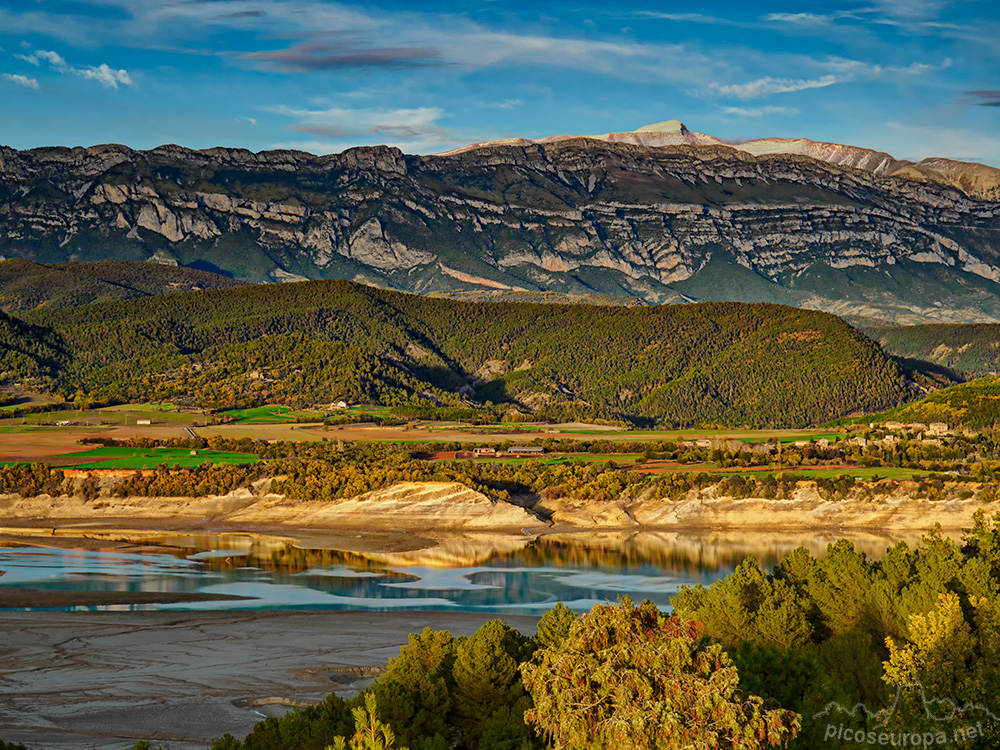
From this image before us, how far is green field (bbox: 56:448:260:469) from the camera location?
148 meters

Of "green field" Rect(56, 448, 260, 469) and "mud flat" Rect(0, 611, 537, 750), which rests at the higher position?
"green field" Rect(56, 448, 260, 469)

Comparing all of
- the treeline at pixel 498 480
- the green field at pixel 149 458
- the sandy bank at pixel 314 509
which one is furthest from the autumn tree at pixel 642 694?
the green field at pixel 149 458

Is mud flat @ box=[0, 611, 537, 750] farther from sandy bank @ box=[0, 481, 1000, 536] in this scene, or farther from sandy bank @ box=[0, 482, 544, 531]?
sandy bank @ box=[0, 482, 544, 531]

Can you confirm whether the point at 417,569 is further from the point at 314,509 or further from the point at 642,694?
the point at 642,694

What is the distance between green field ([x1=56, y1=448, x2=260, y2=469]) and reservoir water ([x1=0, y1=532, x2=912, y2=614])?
32668 millimetres

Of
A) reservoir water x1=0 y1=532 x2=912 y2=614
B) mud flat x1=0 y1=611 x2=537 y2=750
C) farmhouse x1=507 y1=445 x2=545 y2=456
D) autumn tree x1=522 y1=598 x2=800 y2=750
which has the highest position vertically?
autumn tree x1=522 y1=598 x2=800 y2=750

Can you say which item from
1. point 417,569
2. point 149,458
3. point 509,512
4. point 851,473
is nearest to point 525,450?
point 851,473

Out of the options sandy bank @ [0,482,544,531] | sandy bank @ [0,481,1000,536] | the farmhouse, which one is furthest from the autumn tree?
the farmhouse

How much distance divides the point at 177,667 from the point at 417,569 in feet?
124

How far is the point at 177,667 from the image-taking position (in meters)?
60.1

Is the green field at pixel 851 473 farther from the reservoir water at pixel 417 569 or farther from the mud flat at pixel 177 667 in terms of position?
the mud flat at pixel 177 667

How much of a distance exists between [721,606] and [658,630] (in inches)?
776

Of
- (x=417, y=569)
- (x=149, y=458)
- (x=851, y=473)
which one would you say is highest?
(x=149, y=458)

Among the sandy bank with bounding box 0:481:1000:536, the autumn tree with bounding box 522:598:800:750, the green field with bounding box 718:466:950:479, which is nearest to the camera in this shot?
the autumn tree with bounding box 522:598:800:750
